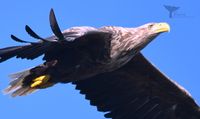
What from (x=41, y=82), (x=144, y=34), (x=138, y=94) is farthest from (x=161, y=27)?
(x=138, y=94)

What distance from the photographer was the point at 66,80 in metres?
7.82

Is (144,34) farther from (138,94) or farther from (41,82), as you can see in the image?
(138,94)

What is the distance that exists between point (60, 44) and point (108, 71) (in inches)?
24.5

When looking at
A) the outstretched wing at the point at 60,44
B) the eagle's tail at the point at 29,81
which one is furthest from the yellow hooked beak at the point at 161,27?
the eagle's tail at the point at 29,81

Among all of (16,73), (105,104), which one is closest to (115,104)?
(105,104)

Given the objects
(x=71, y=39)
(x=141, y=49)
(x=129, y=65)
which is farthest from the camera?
(x=129, y=65)

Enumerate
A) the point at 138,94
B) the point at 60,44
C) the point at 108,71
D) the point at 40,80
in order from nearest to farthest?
the point at 60,44 < the point at 40,80 < the point at 108,71 < the point at 138,94

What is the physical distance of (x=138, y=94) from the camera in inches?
368

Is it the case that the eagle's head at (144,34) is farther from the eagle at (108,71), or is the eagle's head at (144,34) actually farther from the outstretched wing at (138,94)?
the outstretched wing at (138,94)

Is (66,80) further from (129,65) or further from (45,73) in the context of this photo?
(129,65)

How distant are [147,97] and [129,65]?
1.60ft

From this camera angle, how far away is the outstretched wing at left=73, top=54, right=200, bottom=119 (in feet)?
29.6

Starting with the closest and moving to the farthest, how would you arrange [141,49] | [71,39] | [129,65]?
1. [71,39]
2. [141,49]
3. [129,65]

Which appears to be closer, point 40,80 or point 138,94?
point 40,80
